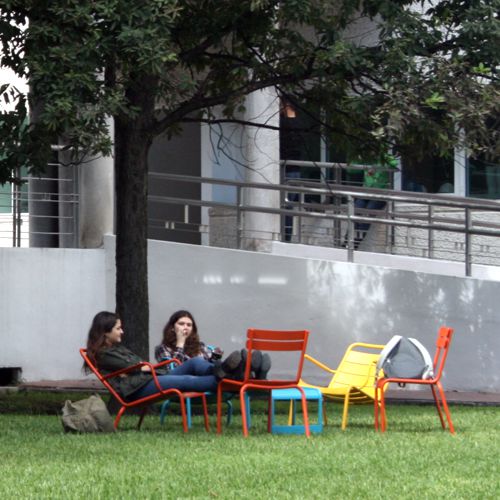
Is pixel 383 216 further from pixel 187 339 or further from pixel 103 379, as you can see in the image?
pixel 103 379

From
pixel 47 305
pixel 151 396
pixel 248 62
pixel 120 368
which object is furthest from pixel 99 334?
pixel 47 305

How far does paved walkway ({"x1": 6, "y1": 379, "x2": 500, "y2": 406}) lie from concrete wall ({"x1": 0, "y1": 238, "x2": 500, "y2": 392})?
0.23 metres

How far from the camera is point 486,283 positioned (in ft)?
57.0

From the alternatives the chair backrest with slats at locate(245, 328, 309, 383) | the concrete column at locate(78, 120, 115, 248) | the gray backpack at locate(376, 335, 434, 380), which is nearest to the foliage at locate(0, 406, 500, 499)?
the gray backpack at locate(376, 335, 434, 380)

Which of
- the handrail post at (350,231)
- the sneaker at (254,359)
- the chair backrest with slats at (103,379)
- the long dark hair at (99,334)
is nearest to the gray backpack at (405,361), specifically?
the sneaker at (254,359)

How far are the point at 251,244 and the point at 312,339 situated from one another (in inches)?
73.3

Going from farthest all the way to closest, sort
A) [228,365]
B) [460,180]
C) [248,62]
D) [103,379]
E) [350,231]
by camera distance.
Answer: [460,180] < [350,231] < [248,62] < [103,379] < [228,365]

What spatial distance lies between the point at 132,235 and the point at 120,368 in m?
2.40

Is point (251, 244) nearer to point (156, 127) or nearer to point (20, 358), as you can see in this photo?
point (20, 358)

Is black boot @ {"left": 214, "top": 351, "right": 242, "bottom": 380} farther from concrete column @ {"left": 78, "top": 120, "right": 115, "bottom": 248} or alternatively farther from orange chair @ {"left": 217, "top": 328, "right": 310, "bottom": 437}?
concrete column @ {"left": 78, "top": 120, "right": 115, "bottom": 248}

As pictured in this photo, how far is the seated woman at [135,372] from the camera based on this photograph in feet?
39.8

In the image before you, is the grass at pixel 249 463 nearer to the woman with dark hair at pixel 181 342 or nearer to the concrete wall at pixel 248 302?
the woman with dark hair at pixel 181 342

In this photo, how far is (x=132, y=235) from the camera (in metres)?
14.3

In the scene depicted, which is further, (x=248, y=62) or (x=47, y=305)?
(x=47, y=305)
